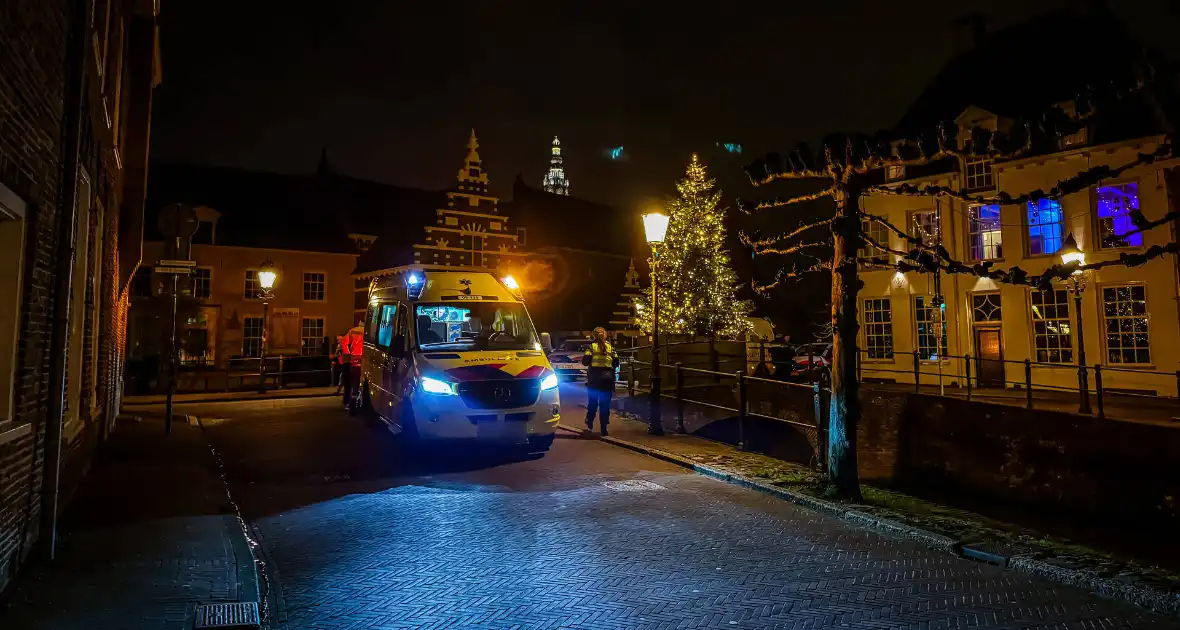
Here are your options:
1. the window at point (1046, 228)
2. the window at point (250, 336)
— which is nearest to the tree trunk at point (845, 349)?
the window at point (1046, 228)

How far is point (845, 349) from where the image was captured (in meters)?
8.34

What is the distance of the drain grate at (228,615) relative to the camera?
14.2 ft

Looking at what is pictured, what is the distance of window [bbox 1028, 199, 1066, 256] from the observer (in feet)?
67.1

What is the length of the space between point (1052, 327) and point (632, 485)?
18102mm

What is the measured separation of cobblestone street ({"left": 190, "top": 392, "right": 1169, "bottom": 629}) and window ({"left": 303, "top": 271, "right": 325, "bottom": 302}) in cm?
2613

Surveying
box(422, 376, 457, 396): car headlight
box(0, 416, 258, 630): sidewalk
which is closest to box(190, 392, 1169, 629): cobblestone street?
box(0, 416, 258, 630): sidewalk

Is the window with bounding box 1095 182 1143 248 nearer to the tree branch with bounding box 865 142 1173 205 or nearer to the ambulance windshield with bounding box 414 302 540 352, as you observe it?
the tree branch with bounding box 865 142 1173 205

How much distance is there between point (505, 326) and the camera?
11.5 metres

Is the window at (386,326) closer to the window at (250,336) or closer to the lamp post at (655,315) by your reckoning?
the lamp post at (655,315)

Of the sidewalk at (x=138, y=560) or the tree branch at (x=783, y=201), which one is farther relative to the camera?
the tree branch at (x=783, y=201)

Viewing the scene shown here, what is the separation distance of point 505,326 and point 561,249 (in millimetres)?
32012

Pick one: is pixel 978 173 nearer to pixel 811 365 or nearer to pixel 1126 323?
pixel 1126 323

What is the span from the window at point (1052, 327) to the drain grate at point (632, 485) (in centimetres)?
1737

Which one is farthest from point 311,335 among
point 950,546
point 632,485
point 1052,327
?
point 950,546
